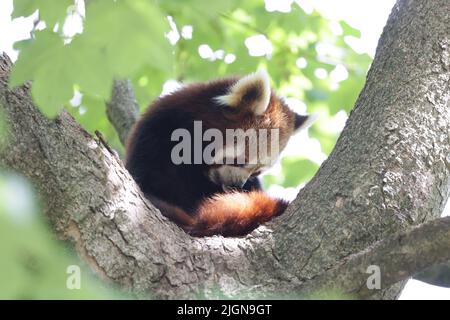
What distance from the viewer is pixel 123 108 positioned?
15.7 ft

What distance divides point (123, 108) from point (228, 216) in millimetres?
1903

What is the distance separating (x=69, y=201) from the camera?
245 cm

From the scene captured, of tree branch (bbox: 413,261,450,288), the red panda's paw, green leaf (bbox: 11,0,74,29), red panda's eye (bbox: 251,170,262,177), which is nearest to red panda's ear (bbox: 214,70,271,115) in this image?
red panda's eye (bbox: 251,170,262,177)

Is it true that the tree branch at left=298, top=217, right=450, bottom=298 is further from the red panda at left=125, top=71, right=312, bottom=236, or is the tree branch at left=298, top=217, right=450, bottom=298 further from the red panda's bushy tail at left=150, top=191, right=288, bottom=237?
the red panda at left=125, top=71, right=312, bottom=236

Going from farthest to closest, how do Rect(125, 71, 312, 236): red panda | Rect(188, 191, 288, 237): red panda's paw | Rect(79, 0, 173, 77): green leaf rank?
Rect(125, 71, 312, 236): red panda → Rect(188, 191, 288, 237): red panda's paw → Rect(79, 0, 173, 77): green leaf

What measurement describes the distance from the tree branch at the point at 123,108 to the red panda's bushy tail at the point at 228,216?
155cm

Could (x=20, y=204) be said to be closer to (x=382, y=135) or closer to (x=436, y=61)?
(x=382, y=135)

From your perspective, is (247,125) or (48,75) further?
(247,125)

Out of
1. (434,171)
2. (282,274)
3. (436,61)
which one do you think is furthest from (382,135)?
(282,274)

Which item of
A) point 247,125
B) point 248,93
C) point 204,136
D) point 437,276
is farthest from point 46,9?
point 247,125

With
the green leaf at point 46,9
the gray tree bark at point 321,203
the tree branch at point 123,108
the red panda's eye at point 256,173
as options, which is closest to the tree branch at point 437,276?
the gray tree bark at point 321,203

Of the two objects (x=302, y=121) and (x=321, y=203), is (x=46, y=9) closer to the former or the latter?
(x=321, y=203)

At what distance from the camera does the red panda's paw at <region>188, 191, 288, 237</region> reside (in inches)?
122
